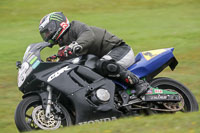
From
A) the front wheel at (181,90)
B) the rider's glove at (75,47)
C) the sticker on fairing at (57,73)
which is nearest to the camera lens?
the sticker on fairing at (57,73)

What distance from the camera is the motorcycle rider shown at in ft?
21.9

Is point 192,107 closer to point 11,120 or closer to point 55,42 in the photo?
point 55,42

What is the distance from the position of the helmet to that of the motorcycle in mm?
161

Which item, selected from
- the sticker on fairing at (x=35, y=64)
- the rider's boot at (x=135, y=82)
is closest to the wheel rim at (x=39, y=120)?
the sticker on fairing at (x=35, y=64)

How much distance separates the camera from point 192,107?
731 centimetres

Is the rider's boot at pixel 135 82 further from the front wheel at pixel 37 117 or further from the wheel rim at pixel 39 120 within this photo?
the wheel rim at pixel 39 120

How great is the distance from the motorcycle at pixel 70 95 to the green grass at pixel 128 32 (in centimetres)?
39

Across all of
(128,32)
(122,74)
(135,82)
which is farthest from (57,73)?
(128,32)

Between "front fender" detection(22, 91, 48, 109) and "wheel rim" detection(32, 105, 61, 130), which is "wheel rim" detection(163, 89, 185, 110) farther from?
"front fender" detection(22, 91, 48, 109)

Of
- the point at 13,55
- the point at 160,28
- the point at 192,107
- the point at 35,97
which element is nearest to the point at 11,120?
the point at 35,97

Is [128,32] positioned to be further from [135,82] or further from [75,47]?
[75,47]

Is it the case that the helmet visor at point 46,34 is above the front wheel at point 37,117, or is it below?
above

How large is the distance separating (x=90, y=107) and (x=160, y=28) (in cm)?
1531

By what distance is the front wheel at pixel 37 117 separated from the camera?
616 cm
